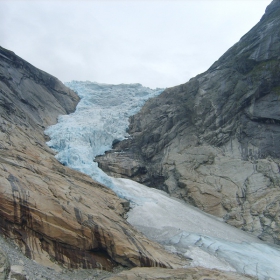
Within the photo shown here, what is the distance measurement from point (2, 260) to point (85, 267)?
3104 millimetres

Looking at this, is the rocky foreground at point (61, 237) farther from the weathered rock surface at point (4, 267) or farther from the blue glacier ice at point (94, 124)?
the blue glacier ice at point (94, 124)

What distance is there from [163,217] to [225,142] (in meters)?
9.74

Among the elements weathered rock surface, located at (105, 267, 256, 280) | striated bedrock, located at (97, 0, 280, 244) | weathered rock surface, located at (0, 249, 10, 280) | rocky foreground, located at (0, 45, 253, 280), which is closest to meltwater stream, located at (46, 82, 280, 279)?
striated bedrock, located at (97, 0, 280, 244)

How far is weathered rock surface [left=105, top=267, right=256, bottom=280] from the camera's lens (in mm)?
8961

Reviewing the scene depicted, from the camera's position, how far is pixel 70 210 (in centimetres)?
1059

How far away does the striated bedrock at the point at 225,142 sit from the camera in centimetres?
1958

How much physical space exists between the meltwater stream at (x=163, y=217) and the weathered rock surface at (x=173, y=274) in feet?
6.35

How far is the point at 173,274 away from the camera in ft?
30.7

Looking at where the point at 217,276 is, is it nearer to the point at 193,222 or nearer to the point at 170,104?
the point at 193,222

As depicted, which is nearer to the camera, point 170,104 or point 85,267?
point 85,267

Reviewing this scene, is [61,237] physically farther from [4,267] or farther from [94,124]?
[94,124]

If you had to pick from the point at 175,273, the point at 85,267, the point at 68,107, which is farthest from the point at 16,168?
the point at 68,107

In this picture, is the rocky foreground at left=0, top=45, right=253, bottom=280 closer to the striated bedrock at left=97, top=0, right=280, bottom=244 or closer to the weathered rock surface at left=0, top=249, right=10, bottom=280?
the weathered rock surface at left=0, top=249, right=10, bottom=280

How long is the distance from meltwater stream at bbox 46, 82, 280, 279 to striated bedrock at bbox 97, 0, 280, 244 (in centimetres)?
157
